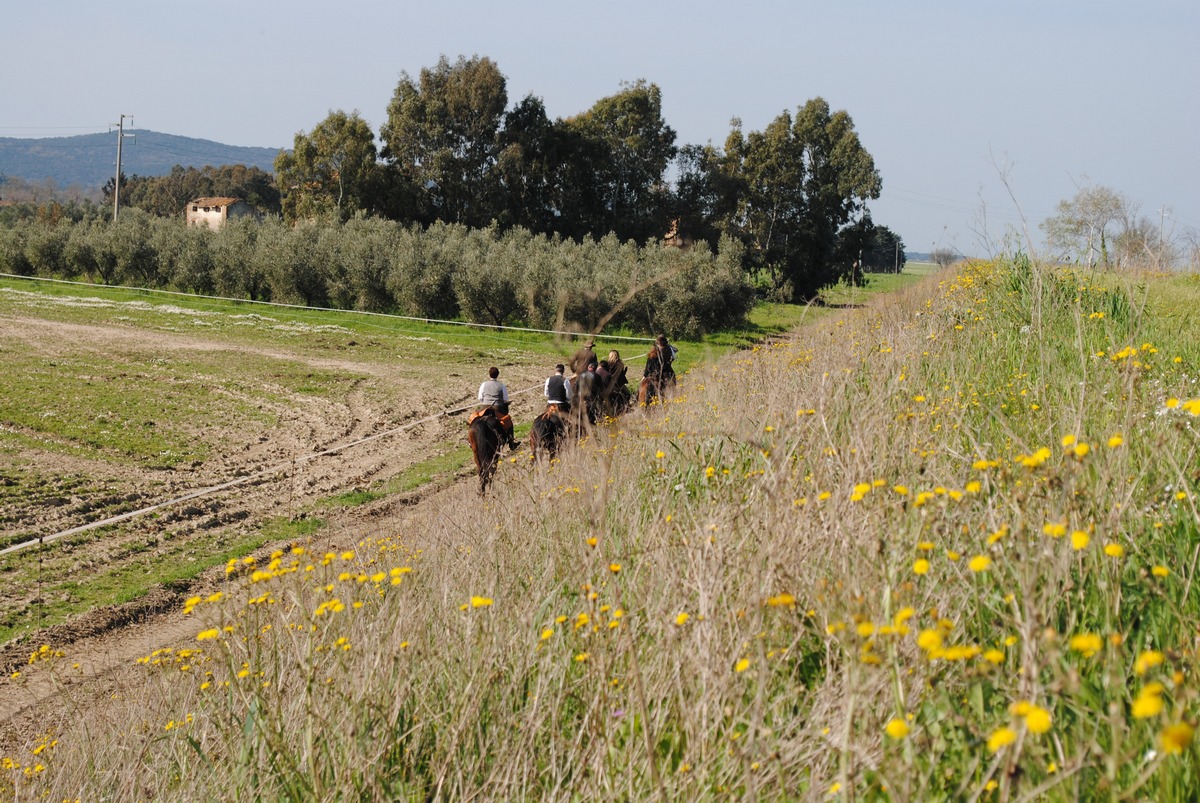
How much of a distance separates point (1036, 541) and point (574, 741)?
1511 millimetres

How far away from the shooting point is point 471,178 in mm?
50906

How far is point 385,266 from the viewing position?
3909 cm

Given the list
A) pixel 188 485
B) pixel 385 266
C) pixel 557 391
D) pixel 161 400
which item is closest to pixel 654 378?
pixel 557 391

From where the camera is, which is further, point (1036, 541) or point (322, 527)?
point (322, 527)

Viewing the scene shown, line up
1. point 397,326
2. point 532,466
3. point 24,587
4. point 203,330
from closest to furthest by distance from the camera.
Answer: point 24,587 → point 532,466 → point 203,330 → point 397,326

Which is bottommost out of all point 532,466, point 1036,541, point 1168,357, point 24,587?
point 24,587

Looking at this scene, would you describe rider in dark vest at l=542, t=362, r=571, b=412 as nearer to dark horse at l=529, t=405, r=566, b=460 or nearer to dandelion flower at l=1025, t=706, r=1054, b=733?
dark horse at l=529, t=405, r=566, b=460

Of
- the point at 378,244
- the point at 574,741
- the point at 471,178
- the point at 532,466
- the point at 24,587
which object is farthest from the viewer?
the point at 471,178

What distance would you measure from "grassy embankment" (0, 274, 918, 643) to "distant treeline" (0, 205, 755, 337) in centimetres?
151

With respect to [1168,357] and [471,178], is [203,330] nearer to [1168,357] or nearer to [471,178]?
[471,178]

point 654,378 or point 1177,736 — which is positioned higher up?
point 1177,736

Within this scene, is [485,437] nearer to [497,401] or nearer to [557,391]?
[497,401]

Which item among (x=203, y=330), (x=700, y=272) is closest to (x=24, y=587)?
(x=203, y=330)

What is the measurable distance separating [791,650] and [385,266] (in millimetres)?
37353
